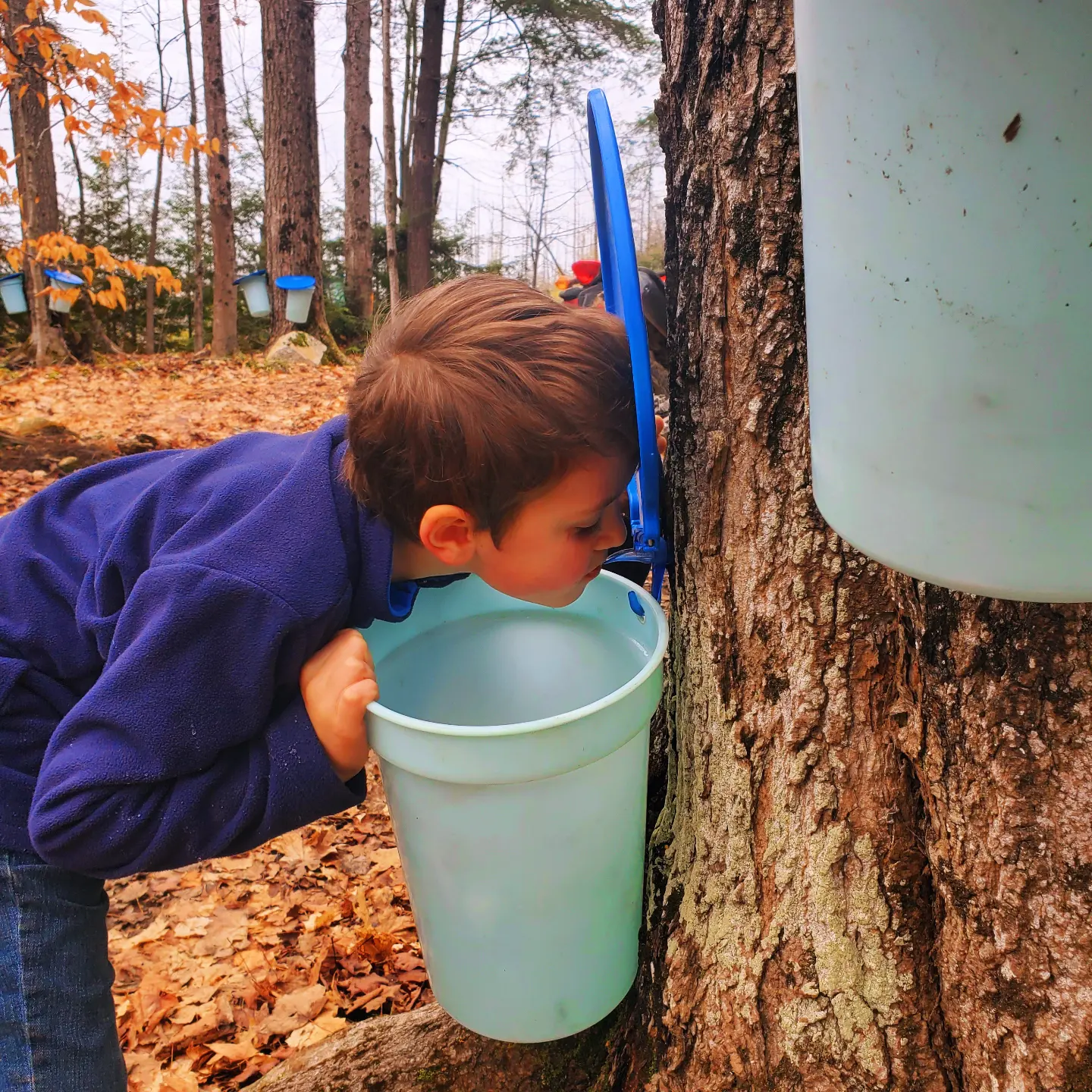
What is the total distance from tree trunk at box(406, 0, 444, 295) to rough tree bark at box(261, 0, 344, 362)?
1217mm

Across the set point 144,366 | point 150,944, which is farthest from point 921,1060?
point 144,366

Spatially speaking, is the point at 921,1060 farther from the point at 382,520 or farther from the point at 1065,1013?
the point at 382,520

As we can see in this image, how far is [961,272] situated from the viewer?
58cm

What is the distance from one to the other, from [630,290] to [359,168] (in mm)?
10866

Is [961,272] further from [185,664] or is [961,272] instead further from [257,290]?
[257,290]

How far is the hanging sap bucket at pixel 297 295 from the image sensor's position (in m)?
7.96

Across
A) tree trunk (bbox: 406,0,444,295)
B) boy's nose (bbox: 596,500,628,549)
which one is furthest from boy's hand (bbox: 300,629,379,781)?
tree trunk (bbox: 406,0,444,295)

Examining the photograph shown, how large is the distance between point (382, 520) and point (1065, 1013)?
3.31ft

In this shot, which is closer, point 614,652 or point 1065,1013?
point 1065,1013

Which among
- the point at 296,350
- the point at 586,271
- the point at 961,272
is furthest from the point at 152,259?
the point at 961,272

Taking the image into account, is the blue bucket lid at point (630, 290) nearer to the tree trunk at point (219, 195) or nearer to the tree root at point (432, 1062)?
the tree root at point (432, 1062)

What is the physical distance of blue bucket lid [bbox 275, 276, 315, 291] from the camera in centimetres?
796

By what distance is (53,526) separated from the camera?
1469mm

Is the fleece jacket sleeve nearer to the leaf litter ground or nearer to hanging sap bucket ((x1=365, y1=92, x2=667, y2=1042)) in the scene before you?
hanging sap bucket ((x1=365, y1=92, x2=667, y2=1042))
